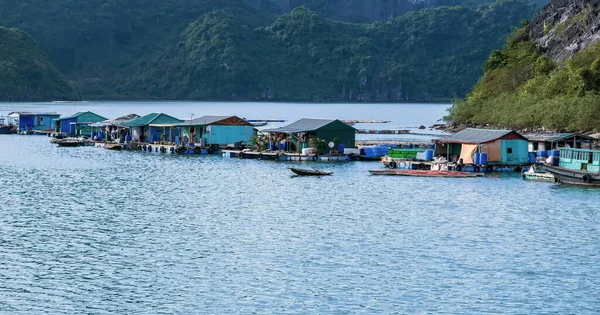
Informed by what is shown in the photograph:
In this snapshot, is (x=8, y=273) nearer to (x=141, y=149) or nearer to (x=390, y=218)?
(x=390, y=218)

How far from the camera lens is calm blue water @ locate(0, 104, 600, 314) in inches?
1448

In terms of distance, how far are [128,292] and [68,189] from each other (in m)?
36.4

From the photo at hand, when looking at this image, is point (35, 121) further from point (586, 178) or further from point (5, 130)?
point (586, 178)

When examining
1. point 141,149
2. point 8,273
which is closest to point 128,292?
point 8,273

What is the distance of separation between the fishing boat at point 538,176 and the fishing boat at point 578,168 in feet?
2.54

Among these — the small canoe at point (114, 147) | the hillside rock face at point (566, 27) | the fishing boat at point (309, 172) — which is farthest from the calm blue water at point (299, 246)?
the hillside rock face at point (566, 27)

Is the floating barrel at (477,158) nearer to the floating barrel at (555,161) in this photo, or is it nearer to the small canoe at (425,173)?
the small canoe at (425,173)

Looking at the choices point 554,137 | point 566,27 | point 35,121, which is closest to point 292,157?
point 554,137

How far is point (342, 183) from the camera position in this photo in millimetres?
76125

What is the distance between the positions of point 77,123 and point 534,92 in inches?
2586

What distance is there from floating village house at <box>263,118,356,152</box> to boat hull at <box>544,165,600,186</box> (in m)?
26.8

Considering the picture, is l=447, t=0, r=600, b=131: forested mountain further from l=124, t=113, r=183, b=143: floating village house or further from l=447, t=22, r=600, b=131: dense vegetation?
l=124, t=113, r=183, b=143: floating village house

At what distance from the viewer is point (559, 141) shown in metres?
86.7

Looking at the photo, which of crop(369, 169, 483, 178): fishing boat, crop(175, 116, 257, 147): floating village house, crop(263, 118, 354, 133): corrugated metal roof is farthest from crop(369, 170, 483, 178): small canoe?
crop(175, 116, 257, 147): floating village house
